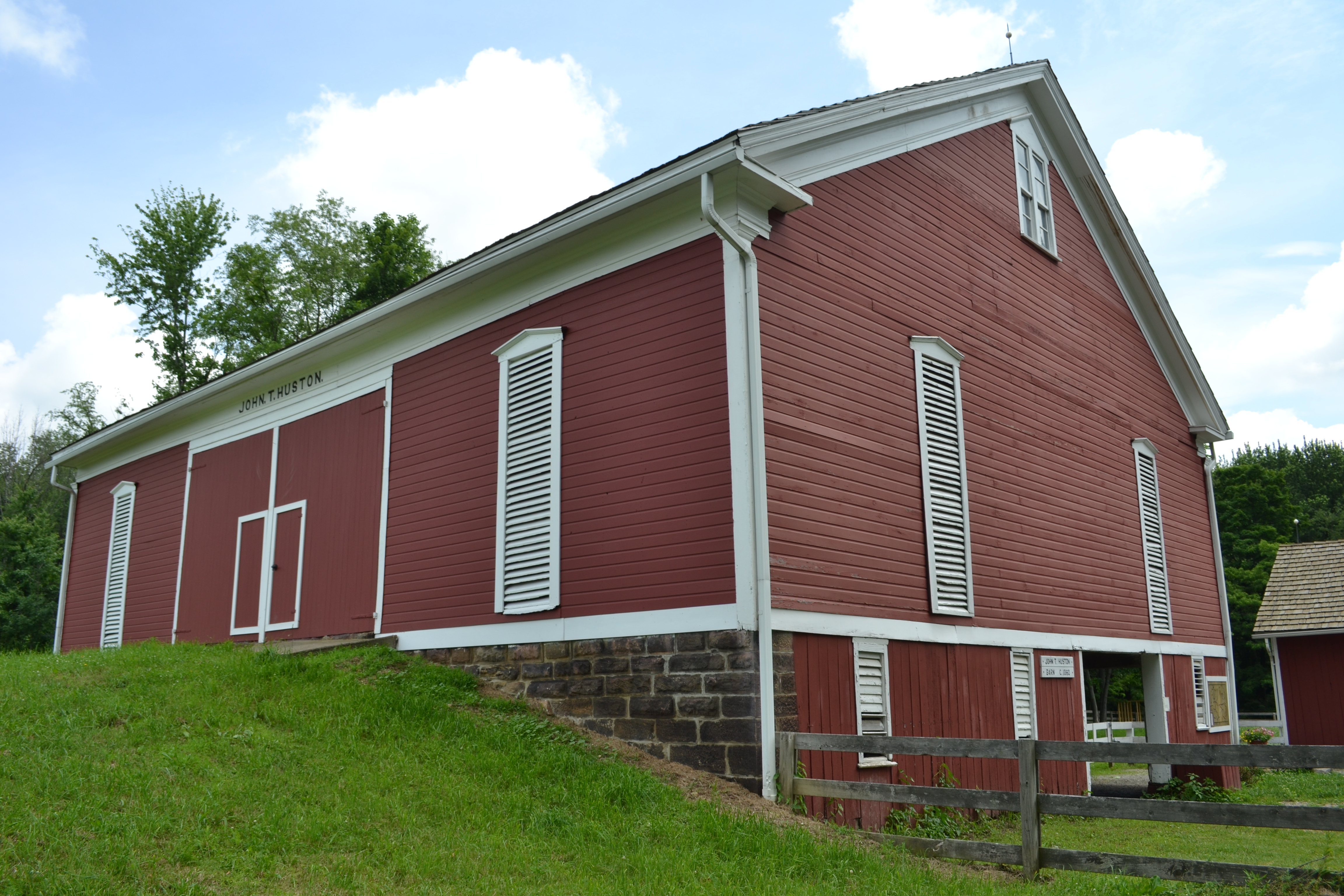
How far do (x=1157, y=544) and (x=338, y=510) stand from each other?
12379mm

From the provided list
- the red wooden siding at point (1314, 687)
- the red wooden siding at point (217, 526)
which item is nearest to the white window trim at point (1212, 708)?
the red wooden siding at point (1314, 687)

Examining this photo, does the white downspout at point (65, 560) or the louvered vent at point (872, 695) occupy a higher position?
the white downspout at point (65, 560)

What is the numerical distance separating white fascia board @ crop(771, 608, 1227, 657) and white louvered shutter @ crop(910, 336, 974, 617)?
10.9 inches

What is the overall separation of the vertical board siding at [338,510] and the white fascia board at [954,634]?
632 centimetres

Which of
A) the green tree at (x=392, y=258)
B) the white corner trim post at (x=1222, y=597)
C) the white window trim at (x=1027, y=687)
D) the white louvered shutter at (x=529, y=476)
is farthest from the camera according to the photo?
the green tree at (x=392, y=258)

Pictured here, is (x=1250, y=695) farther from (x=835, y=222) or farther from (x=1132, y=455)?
(x=835, y=222)

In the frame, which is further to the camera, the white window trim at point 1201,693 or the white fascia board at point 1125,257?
the white window trim at point 1201,693

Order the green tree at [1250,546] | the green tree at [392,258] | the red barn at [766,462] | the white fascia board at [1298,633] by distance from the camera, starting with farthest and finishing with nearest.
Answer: the green tree at [1250,546] → the green tree at [392,258] → the white fascia board at [1298,633] → the red barn at [766,462]

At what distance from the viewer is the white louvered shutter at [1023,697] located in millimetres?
12523

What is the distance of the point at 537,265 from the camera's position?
11828 mm

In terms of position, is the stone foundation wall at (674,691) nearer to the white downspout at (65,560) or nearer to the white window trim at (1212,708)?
the white window trim at (1212,708)

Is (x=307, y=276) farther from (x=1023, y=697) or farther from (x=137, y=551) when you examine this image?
(x=1023, y=697)

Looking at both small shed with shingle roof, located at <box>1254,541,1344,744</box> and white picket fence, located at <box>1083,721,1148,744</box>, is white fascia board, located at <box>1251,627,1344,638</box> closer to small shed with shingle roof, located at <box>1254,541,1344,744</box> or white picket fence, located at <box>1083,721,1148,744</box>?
small shed with shingle roof, located at <box>1254,541,1344,744</box>

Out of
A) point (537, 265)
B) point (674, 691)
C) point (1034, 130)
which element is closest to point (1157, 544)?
point (1034, 130)
